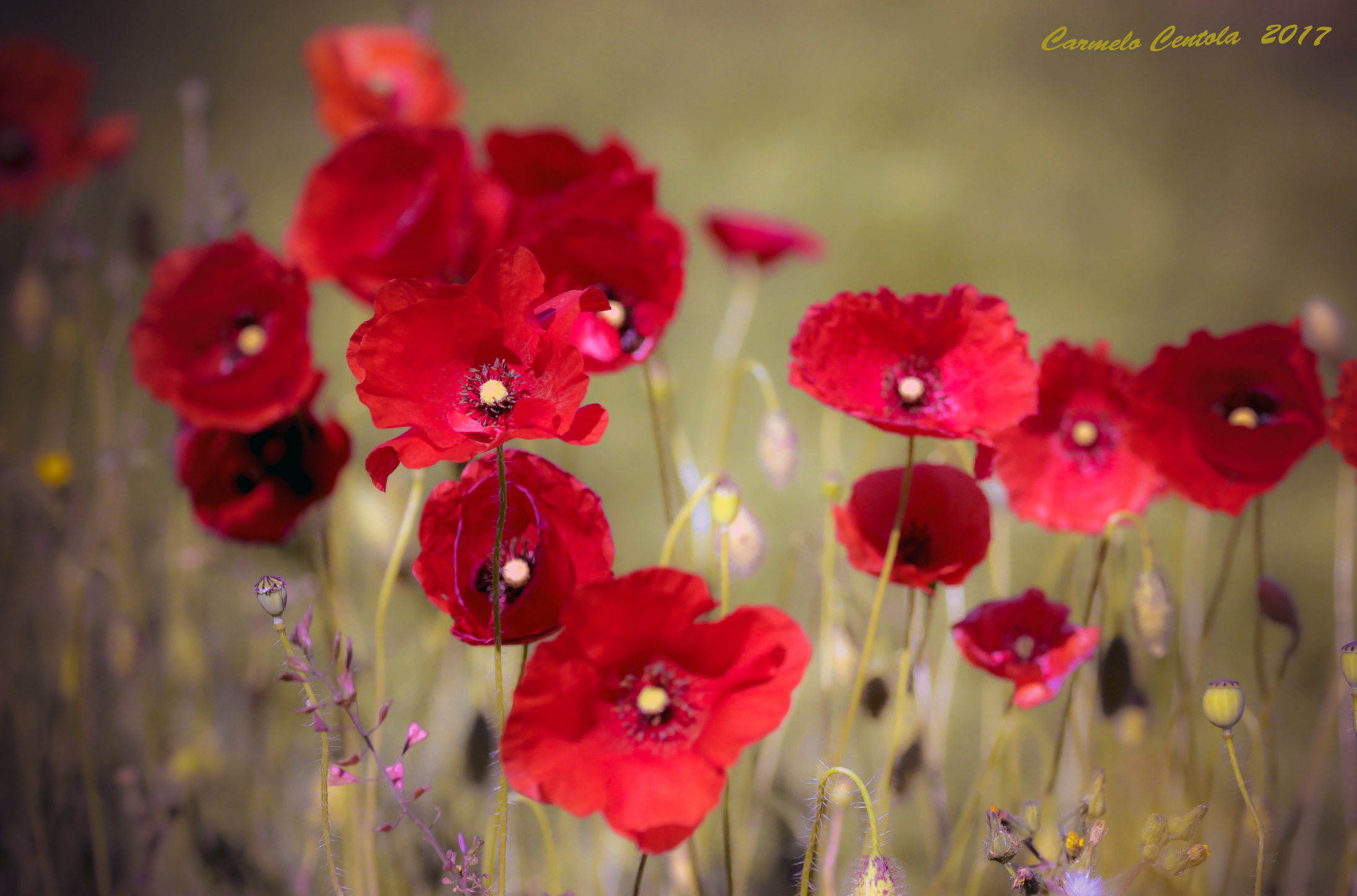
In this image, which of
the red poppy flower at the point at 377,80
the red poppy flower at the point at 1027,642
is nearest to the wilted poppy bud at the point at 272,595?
the red poppy flower at the point at 1027,642

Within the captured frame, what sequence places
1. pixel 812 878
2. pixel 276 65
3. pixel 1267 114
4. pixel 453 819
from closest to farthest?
pixel 812 878, pixel 453 819, pixel 1267 114, pixel 276 65

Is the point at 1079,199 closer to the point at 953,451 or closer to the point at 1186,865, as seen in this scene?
the point at 953,451

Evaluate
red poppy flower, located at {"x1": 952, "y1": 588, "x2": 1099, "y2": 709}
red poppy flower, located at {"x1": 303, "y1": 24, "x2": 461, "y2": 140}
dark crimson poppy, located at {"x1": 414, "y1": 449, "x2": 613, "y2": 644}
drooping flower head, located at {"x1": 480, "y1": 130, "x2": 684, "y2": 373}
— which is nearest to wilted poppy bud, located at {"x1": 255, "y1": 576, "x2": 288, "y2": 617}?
dark crimson poppy, located at {"x1": 414, "y1": 449, "x2": 613, "y2": 644}

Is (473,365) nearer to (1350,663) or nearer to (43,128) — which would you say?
(1350,663)

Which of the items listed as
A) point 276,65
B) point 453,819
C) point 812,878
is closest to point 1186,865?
point 812,878

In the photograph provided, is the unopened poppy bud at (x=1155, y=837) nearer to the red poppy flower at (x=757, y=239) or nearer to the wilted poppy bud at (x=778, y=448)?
the wilted poppy bud at (x=778, y=448)

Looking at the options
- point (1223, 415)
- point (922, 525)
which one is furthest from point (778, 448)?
point (1223, 415)
